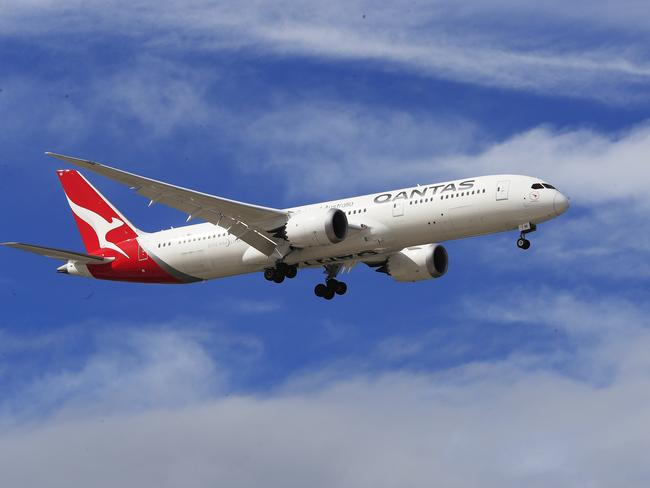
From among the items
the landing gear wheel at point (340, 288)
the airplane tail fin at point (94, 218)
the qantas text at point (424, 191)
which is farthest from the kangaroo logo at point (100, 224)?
the qantas text at point (424, 191)

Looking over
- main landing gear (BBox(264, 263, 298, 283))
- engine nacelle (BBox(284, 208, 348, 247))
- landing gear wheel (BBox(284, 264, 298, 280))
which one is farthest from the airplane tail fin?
engine nacelle (BBox(284, 208, 348, 247))

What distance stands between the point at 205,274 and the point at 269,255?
396 centimetres

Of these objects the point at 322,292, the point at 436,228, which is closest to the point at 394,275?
the point at 322,292

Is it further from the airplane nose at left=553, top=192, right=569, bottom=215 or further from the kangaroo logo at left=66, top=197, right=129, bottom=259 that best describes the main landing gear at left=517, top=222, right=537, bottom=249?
the kangaroo logo at left=66, top=197, right=129, bottom=259

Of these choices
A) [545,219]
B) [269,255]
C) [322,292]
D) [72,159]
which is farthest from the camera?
[322,292]

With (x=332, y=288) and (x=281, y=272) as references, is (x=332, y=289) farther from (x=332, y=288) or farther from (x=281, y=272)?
(x=281, y=272)

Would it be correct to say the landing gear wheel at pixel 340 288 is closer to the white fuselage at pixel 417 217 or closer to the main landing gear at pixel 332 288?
the main landing gear at pixel 332 288

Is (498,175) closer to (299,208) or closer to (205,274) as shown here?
(299,208)

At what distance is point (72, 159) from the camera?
5334 centimetres

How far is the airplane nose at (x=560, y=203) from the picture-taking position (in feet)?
187

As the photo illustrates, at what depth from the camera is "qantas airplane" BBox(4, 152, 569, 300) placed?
57250 mm

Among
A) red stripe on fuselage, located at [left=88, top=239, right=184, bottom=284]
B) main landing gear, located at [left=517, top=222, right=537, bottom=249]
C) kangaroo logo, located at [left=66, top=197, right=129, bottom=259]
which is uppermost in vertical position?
A: kangaroo logo, located at [left=66, top=197, right=129, bottom=259]

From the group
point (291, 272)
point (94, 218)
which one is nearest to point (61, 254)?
point (94, 218)

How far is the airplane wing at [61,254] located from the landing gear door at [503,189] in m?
20.2
